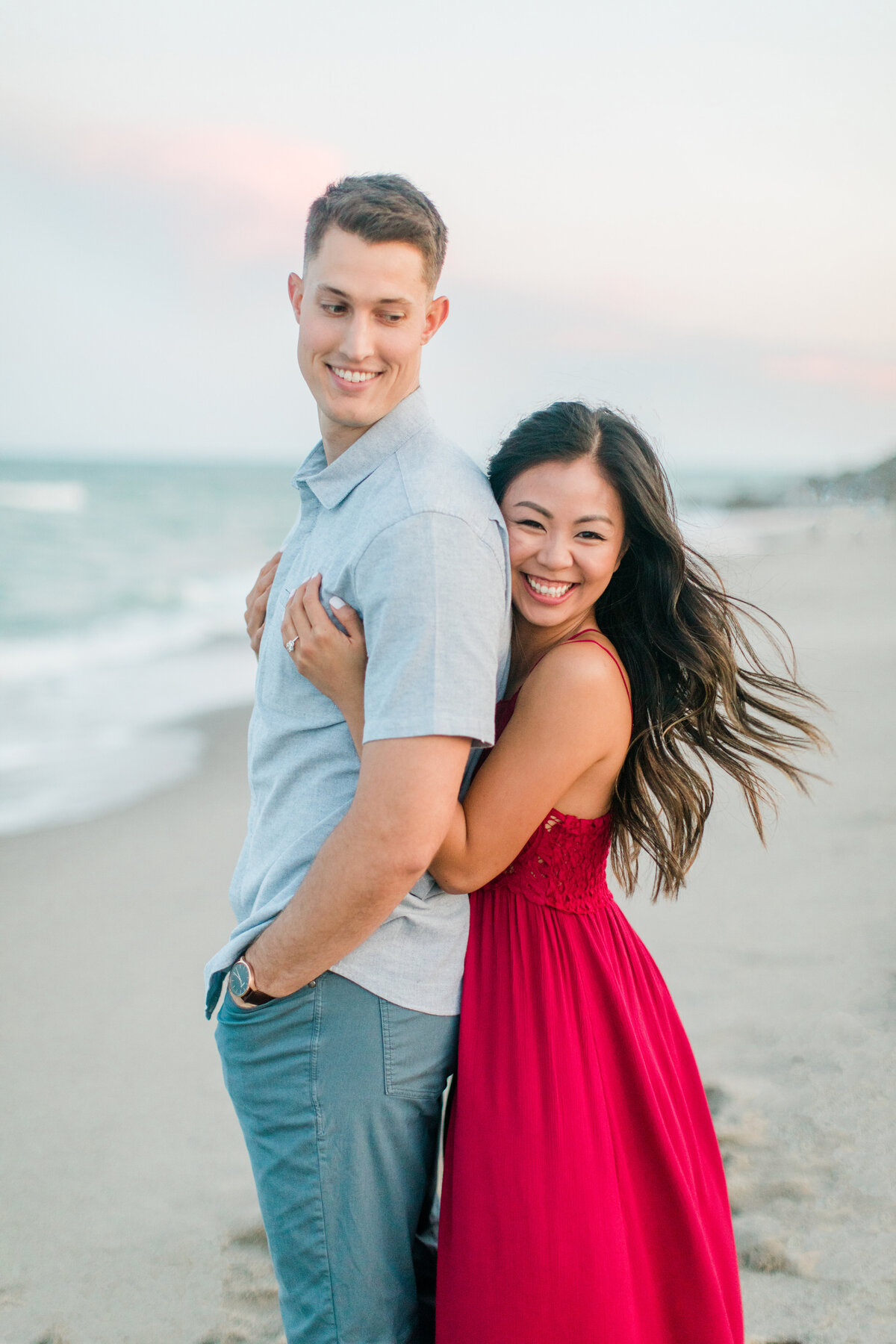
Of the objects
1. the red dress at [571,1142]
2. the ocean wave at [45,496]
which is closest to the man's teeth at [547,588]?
the red dress at [571,1142]

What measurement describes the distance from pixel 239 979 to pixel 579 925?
0.63 m

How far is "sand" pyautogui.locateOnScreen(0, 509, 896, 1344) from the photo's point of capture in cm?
255

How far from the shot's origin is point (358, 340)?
166cm

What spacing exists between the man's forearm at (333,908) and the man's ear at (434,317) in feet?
2.96

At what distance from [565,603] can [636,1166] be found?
1030 mm

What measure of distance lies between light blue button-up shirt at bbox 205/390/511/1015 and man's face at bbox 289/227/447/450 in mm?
50

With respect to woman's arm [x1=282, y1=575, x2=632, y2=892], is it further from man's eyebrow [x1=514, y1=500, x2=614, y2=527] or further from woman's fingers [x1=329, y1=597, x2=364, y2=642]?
man's eyebrow [x1=514, y1=500, x2=614, y2=527]

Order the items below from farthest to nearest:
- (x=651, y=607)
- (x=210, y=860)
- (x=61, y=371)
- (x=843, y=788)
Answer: (x=61, y=371), (x=843, y=788), (x=210, y=860), (x=651, y=607)

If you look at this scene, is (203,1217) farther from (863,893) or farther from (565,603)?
(863,893)

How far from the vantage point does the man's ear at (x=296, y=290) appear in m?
1.90

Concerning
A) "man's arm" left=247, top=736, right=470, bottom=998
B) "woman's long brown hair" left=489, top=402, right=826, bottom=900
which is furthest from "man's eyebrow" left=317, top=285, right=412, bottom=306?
"man's arm" left=247, top=736, right=470, bottom=998

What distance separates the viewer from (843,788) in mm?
5926

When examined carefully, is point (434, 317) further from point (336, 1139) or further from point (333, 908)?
point (336, 1139)

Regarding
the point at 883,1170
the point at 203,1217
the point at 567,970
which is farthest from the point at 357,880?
the point at 883,1170
